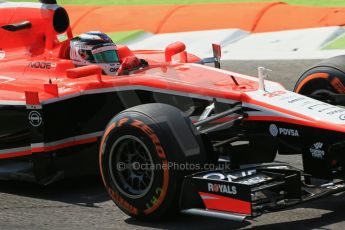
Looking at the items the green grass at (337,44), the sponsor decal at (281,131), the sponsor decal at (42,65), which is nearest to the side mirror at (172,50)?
the sponsor decal at (42,65)

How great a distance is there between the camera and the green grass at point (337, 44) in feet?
42.9

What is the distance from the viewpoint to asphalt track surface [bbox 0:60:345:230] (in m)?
6.52

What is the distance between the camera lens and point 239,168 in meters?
6.90

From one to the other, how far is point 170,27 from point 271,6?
1.79m

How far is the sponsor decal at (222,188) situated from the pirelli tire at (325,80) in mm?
2337

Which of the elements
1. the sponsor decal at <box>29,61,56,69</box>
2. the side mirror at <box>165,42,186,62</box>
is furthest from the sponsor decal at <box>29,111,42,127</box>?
the side mirror at <box>165,42,186,62</box>

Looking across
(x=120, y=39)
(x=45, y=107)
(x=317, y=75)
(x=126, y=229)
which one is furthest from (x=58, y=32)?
(x=120, y=39)

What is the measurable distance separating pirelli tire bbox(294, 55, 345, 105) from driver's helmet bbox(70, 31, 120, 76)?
5.93ft

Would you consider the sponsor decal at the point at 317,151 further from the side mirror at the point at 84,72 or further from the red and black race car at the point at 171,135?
the side mirror at the point at 84,72

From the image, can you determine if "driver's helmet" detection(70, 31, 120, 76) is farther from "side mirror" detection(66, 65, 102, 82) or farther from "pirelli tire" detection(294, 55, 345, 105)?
"pirelli tire" detection(294, 55, 345, 105)

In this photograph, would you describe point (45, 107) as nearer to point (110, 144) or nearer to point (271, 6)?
point (110, 144)

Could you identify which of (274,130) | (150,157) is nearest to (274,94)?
(274,130)

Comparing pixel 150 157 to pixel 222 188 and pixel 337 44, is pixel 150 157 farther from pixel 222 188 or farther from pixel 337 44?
pixel 337 44

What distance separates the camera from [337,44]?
13188 millimetres
